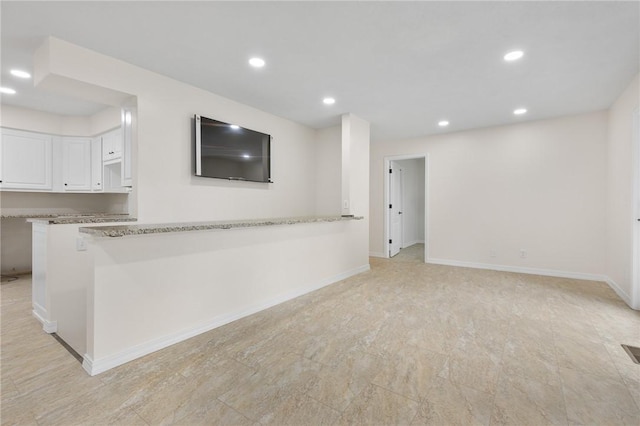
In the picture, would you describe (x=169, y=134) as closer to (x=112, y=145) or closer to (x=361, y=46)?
(x=112, y=145)

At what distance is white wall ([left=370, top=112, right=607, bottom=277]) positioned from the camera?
419 cm

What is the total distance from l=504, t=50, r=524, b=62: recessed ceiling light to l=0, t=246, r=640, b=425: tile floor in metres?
2.47

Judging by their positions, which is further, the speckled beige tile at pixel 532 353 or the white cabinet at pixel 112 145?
the white cabinet at pixel 112 145

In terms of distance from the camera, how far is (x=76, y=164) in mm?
4527

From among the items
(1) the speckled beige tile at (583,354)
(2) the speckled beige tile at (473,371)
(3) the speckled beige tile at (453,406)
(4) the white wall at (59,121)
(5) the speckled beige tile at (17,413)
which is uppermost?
(4) the white wall at (59,121)

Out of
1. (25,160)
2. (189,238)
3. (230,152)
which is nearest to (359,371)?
(189,238)

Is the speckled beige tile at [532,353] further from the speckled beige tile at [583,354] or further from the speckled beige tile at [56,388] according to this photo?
the speckled beige tile at [56,388]

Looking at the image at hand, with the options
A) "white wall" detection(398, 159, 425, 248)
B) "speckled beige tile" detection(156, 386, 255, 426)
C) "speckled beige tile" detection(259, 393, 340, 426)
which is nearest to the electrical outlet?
"speckled beige tile" detection(156, 386, 255, 426)

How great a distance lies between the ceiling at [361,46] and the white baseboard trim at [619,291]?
2.40 meters

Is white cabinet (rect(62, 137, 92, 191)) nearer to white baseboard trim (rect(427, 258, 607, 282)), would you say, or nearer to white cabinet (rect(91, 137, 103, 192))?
white cabinet (rect(91, 137, 103, 192))

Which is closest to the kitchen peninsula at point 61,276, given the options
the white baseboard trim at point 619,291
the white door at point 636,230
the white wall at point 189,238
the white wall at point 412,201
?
the white wall at point 189,238

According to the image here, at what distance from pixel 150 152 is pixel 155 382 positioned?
7.02 ft

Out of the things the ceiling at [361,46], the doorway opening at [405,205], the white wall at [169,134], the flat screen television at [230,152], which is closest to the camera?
the ceiling at [361,46]

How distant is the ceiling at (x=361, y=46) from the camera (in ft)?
6.52
